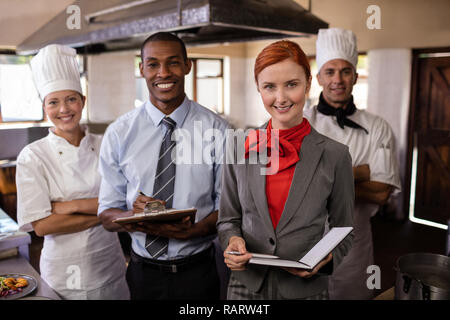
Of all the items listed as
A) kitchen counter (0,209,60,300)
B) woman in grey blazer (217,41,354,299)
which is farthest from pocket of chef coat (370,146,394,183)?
kitchen counter (0,209,60,300)

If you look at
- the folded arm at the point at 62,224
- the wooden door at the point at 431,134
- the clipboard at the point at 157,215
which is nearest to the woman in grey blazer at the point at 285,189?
the clipboard at the point at 157,215

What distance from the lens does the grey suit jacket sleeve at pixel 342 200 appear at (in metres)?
1.02

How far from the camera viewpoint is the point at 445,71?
395 centimetres

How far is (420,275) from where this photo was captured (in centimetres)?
119

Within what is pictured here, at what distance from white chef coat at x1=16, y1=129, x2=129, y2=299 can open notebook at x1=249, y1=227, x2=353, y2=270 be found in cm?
83

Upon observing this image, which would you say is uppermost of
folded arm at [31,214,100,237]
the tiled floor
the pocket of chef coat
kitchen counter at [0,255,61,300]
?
the pocket of chef coat

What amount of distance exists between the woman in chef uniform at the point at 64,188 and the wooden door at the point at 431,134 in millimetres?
3519

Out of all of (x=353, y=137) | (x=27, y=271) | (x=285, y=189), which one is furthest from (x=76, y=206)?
(x=353, y=137)

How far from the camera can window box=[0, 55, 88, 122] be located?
1492mm

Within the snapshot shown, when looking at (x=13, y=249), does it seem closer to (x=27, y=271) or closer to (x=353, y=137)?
(x=27, y=271)

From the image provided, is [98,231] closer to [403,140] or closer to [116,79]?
[116,79]

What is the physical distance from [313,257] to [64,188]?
97 centimetres

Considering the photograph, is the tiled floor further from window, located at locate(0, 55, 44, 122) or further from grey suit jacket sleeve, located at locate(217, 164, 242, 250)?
grey suit jacket sleeve, located at locate(217, 164, 242, 250)

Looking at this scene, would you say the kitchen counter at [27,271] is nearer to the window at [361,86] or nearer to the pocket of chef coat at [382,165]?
the pocket of chef coat at [382,165]
